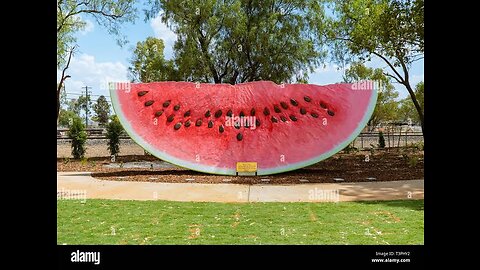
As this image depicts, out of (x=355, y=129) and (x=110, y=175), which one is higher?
(x=355, y=129)

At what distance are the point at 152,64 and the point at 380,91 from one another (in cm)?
833

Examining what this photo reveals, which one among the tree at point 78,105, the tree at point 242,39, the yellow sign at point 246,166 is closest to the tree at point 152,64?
the tree at point 242,39

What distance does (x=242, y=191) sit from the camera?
718 centimetres

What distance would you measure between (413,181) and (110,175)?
599 cm

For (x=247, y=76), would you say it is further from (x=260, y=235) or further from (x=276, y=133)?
(x=260, y=235)

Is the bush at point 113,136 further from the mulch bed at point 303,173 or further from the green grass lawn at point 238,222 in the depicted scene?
the green grass lawn at point 238,222

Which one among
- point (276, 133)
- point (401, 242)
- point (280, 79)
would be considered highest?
point (280, 79)

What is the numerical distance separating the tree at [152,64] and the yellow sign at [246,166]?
4722 mm

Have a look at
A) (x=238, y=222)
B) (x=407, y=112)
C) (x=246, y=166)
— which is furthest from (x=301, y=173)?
(x=407, y=112)

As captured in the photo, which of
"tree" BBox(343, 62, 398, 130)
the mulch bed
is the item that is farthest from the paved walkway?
"tree" BBox(343, 62, 398, 130)

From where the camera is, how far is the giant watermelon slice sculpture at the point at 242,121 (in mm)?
8633
